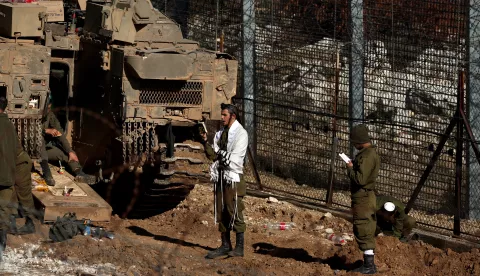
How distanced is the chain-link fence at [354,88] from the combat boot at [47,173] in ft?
10.5

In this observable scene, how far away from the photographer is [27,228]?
11781 mm

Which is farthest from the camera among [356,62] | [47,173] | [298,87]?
[298,87]

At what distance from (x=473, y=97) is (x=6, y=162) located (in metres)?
5.81

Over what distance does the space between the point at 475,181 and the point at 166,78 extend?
3914 millimetres

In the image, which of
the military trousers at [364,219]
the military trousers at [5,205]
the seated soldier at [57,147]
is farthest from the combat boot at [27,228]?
the military trousers at [364,219]

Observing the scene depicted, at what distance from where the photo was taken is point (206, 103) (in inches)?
525

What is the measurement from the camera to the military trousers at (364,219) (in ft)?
37.4

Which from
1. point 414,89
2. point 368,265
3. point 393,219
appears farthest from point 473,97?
point 368,265

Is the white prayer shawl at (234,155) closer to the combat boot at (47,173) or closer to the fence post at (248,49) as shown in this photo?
the combat boot at (47,173)

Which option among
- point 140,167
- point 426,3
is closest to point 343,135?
point 426,3

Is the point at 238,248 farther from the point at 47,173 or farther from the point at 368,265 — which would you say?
the point at 47,173

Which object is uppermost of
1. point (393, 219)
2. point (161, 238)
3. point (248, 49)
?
point (248, 49)

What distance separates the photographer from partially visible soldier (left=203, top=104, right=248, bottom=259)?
1173cm

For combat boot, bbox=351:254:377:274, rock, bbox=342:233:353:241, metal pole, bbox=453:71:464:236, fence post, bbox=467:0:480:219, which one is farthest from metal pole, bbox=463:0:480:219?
combat boot, bbox=351:254:377:274
